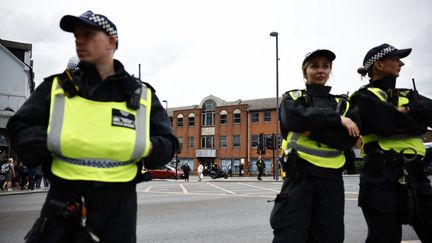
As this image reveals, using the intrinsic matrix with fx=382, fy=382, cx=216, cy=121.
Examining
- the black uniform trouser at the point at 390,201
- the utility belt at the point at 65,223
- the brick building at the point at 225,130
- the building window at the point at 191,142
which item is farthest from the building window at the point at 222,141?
the utility belt at the point at 65,223

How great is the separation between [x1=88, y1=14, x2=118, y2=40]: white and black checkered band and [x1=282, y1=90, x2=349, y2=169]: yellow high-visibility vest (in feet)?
5.03

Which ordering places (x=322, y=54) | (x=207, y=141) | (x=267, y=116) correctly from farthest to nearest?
1. (x=207, y=141)
2. (x=267, y=116)
3. (x=322, y=54)

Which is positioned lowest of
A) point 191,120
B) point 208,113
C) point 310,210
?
point 310,210

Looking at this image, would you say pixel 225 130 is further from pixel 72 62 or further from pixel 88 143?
pixel 88 143

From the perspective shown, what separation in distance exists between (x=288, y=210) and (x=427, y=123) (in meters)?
1.39

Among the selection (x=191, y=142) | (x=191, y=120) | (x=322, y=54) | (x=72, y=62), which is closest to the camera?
(x=322, y=54)

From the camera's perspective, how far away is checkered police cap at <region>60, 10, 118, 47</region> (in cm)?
212

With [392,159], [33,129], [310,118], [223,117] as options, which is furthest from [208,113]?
[33,129]

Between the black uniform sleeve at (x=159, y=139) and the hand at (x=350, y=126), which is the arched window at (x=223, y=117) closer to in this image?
the hand at (x=350, y=126)

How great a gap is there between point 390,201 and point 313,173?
0.62 meters

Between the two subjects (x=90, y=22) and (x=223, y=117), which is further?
(x=223, y=117)

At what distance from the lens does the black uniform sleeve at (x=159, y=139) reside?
217 centimetres

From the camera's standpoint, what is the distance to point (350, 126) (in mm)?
2721

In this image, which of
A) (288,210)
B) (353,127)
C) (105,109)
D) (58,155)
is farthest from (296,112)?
(58,155)
